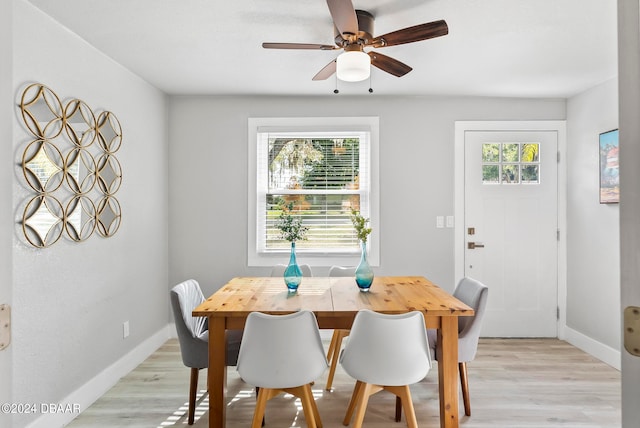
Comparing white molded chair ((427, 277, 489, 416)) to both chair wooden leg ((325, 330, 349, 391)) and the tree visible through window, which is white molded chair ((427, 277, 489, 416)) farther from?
the tree visible through window

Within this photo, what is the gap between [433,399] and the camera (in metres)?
2.80

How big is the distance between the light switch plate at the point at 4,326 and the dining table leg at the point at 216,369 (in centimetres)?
136

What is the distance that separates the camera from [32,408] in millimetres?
2225

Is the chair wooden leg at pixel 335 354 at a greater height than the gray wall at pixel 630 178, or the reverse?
the gray wall at pixel 630 178

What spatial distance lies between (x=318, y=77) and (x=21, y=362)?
236 cm

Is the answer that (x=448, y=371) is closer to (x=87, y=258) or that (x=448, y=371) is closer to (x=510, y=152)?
(x=87, y=258)

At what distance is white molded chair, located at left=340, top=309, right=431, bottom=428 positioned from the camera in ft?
6.47

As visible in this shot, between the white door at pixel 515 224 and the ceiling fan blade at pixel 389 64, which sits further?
the white door at pixel 515 224

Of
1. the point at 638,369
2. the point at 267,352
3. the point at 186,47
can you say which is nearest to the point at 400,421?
the point at 267,352

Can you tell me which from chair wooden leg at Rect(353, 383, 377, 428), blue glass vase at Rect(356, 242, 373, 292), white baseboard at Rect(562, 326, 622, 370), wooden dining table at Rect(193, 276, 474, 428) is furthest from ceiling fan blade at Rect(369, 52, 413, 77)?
white baseboard at Rect(562, 326, 622, 370)

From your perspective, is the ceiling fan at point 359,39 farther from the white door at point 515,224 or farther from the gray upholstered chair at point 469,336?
the white door at point 515,224

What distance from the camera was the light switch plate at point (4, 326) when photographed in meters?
0.82

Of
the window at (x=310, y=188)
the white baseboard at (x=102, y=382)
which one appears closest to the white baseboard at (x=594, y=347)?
the window at (x=310, y=188)

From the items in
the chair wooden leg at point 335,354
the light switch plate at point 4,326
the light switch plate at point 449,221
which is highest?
the light switch plate at point 449,221
